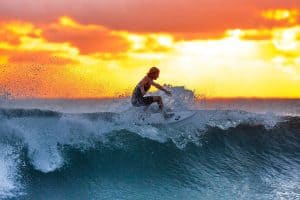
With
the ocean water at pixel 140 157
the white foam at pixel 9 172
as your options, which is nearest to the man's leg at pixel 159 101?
the ocean water at pixel 140 157

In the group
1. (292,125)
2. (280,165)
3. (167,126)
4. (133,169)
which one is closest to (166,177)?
(133,169)

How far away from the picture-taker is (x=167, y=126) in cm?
1281

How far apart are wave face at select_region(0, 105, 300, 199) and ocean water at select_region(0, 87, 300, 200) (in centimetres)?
2

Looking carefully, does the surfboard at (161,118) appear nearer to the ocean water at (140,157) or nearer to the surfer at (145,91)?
the ocean water at (140,157)

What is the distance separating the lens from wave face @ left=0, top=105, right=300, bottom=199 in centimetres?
1018

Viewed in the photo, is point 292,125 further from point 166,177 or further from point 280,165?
point 166,177

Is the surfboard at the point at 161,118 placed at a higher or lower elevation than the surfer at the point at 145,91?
lower

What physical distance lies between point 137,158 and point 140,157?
0.09 m

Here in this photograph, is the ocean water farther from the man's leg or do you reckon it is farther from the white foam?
the man's leg

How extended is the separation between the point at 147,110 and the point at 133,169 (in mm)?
1689

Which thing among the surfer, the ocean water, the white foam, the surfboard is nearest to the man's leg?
the surfer

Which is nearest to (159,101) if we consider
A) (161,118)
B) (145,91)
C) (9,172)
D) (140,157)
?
(145,91)

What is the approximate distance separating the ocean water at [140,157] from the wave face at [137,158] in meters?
0.02

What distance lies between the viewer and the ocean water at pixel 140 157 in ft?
33.4
